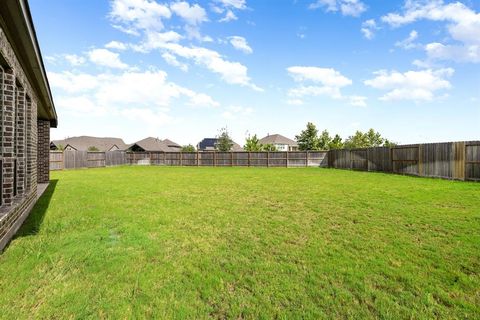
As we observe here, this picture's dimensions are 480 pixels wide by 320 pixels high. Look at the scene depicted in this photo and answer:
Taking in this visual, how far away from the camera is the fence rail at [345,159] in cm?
1288

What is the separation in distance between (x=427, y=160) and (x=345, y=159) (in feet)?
30.5

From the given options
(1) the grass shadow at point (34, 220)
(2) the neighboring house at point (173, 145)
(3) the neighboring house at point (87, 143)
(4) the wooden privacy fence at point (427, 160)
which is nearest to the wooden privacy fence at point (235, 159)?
(4) the wooden privacy fence at point (427, 160)

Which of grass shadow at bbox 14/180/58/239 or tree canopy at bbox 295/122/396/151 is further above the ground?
tree canopy at bbox 295/122/396/151

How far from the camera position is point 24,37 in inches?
163

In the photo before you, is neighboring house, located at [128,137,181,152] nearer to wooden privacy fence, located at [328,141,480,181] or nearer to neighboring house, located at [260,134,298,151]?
neighboring house, located at [260,134,298,151]

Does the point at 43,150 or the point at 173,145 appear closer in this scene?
the point at 43,150

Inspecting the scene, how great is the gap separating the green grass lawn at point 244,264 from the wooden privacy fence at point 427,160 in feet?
26.2

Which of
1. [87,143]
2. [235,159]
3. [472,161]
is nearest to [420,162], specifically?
[472,161]

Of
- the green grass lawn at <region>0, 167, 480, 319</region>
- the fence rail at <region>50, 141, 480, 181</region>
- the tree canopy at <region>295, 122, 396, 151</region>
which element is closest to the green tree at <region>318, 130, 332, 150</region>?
the tree canopy at <region>295, 122, 396, 151</region>

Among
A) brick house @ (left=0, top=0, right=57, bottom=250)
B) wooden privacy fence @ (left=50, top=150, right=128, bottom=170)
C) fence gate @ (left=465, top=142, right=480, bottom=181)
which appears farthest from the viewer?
wooden privacy fence @ (left=50, top=150, right=128, bottom=170)

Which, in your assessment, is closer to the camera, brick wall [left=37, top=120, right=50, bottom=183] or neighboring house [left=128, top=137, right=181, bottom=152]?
brick wall [left=37, top=120, right=50, bottom=183]

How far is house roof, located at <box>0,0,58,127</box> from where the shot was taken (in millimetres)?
3369

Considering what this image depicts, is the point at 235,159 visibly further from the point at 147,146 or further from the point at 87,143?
the point at 87,143

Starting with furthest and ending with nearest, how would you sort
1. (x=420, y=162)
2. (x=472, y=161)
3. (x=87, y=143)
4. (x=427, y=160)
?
1. (x=87, y=143)
2. (x=420, y=162)
3. (x=427, y=160)
4. (x=472, y=161)
